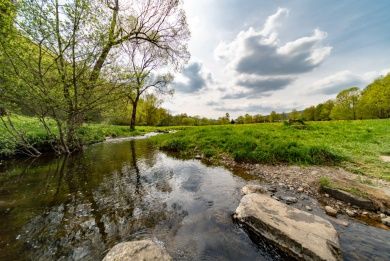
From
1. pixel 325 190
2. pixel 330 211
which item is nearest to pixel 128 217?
pixel 330 211

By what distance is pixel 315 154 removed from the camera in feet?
29.2

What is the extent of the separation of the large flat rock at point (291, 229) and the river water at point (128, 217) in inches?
9.9

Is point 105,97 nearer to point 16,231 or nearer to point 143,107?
point 16,231

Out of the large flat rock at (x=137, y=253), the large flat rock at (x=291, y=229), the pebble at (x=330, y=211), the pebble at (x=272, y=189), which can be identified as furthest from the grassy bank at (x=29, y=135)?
the pebble at (x=330, y=211)

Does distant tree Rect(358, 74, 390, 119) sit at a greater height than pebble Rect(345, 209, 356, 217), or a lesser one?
greater

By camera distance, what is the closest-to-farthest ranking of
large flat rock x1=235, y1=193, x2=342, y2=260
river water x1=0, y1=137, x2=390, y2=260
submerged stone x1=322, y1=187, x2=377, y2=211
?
large flat rock x1=235, y1=193, x2=342, y2=260, river water x1=0, y1=137, x2=390, y2=260, submerged stone x1=322, y1=187, x2=377, y2=211

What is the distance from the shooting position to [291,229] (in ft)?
12.3

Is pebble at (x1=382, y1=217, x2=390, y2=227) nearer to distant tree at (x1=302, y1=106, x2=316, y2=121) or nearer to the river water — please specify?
the river water

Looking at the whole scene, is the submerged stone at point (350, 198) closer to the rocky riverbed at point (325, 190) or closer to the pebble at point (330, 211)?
the rocky riverbed at point (325, 190)

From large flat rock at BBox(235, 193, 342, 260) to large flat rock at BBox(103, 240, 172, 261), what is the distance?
6.79 feet

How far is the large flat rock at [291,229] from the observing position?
3252mm

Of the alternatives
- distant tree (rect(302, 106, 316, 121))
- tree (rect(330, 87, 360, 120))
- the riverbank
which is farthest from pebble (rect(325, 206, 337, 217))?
distant tree (rect(302, 106, 316, 121))

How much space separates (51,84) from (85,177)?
17.5 ft

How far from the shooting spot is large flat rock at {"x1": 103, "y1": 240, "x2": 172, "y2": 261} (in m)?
2.99
